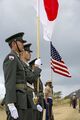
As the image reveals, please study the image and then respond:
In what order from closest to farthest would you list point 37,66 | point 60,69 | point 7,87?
point 7,87
point 37,66
point 60,69

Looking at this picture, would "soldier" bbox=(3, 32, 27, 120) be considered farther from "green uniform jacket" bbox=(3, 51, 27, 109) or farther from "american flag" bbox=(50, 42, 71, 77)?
"american flag" bbox=(50, 42, 71, 77)

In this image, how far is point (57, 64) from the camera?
16406 mm

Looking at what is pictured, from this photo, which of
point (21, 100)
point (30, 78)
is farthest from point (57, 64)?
point (21, 100)

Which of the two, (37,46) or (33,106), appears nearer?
(33,106)

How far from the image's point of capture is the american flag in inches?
634

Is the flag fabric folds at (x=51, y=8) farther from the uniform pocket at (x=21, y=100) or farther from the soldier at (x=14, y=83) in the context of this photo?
the uniform pocket at (x=21, y=100)

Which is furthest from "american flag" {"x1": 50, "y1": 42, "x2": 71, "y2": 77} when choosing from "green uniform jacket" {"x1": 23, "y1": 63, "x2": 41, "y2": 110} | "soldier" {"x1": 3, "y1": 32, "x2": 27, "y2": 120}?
"soldier" {"x1": 3, "y1": 32, "x2": 27, "y2": 120}

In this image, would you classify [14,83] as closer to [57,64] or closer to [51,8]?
[51,8]

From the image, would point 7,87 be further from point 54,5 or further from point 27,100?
point 54,5

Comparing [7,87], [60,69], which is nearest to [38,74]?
[7,87]

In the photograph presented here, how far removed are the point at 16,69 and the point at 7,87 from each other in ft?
1.10

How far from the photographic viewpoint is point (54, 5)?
38.9 feet

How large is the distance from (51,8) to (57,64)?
4814 millimetres

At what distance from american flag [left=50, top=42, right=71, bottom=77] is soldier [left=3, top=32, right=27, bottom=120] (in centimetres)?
648
